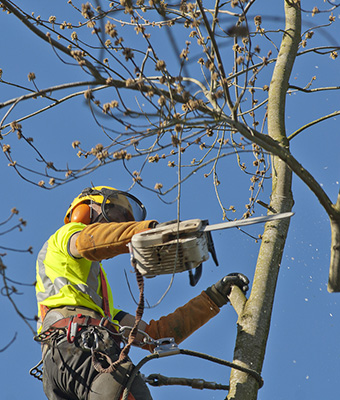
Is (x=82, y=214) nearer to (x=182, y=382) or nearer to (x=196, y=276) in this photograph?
(x=196, y=276)

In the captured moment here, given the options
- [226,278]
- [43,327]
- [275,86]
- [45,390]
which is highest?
[275,86]

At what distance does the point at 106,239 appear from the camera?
4199 millimetres

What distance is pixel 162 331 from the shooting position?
16.4ft

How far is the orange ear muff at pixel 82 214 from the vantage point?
4988 mm

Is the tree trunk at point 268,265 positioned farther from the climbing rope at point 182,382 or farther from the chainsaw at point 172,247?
the chainsaw at point 172,247

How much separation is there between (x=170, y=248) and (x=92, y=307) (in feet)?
2.86

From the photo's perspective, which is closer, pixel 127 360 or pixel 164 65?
pixel 164 65

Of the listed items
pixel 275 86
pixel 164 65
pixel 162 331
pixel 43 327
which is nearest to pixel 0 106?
pixel 164 65

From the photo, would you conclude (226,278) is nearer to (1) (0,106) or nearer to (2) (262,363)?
(2) (262,363)

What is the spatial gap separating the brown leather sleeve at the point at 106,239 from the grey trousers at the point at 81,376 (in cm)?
46

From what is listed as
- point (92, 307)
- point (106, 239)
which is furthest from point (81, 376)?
point (106, 239)

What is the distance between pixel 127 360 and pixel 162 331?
87 cm

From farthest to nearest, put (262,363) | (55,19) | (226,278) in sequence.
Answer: (55,19), (226,278), (262,363)

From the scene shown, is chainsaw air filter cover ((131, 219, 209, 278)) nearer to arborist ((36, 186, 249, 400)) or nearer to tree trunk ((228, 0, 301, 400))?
arborist ((36, 186, 249, 400))
